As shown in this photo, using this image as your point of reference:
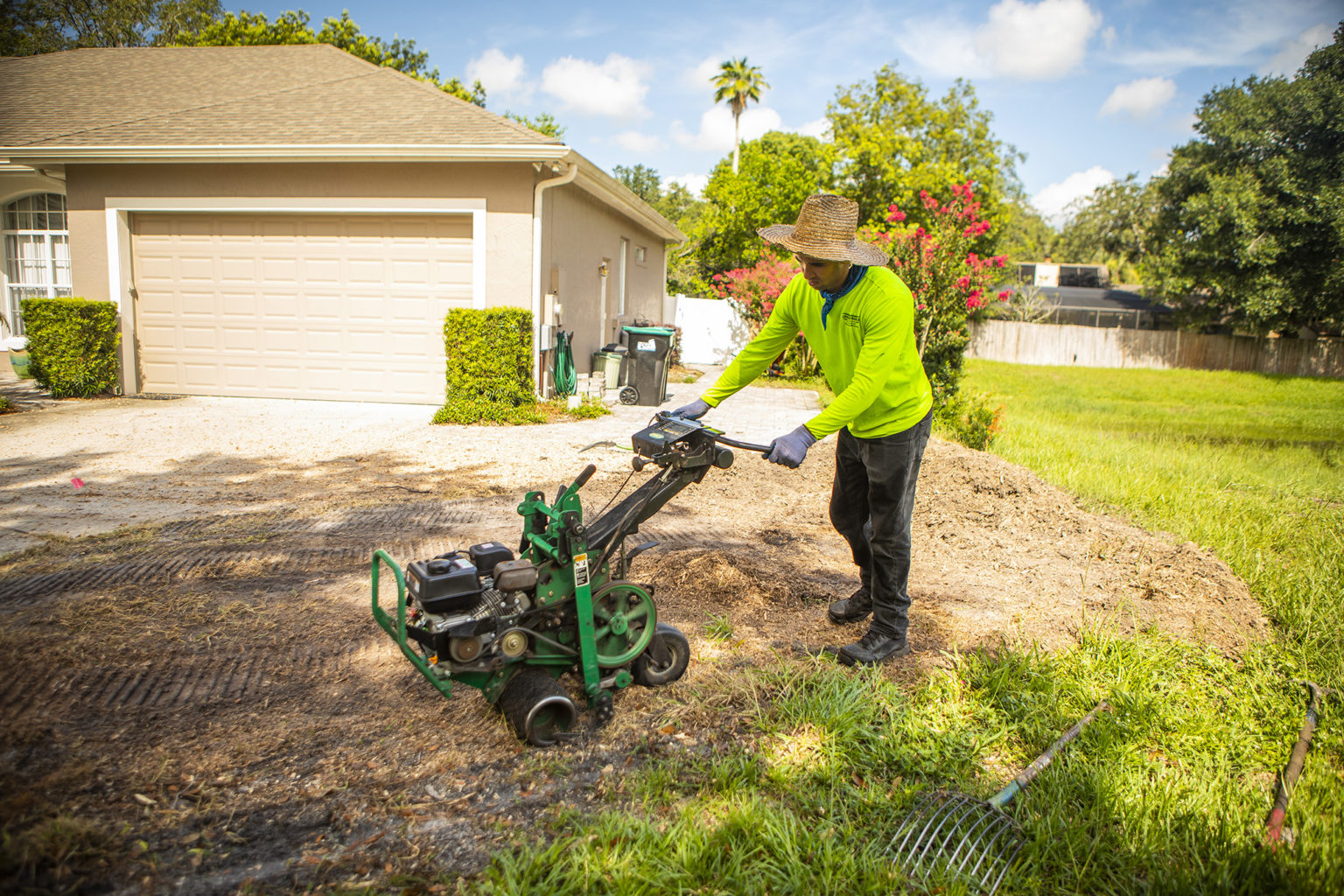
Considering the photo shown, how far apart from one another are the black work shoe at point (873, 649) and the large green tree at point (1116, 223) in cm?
4330

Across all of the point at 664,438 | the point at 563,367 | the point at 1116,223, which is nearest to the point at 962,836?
the point at 664,438

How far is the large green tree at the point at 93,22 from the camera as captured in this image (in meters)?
25.0

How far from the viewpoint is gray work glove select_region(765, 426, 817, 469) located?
2.94 m

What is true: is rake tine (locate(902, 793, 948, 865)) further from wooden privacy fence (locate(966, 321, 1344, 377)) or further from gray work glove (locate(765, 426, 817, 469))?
wooden privacy fence (locate(966, 321, 1344, 377))

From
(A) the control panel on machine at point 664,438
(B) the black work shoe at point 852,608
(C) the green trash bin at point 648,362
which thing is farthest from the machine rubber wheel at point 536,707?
(C) the green trash bin at point 648,362

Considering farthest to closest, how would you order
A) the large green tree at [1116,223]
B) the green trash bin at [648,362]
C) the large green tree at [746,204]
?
the large green tree at [1116,223] < the large green tree at [746,204] < the green trash bin at [648,362]

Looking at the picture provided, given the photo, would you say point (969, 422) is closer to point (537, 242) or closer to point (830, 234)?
point (537, 242)

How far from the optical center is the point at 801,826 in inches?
92.7

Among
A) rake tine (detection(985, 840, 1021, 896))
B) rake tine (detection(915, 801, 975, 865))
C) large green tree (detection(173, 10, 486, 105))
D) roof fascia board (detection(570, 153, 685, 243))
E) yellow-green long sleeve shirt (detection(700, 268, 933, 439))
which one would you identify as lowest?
rake tine (detection(985, 840, 1021, 896))

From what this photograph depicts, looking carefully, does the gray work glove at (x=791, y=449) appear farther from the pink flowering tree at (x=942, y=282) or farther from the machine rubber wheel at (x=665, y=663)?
the pink flowering tree at (x=942, y=282)

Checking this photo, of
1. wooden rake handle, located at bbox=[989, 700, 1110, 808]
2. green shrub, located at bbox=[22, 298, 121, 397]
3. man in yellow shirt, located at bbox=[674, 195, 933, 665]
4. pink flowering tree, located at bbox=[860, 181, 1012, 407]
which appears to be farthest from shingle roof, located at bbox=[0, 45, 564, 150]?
wooden rake handle, located at bbox=[989, 700, 1110, 808]

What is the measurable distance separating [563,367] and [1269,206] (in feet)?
84.5

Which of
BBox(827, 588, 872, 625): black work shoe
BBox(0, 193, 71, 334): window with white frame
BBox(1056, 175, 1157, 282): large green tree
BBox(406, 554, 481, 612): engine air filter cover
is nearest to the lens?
BBox(406, 554, 481, 612): engine air filter cover

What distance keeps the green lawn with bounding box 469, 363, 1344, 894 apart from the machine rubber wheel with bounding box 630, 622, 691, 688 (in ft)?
0.62
